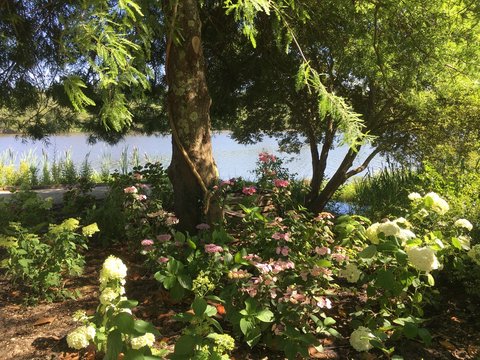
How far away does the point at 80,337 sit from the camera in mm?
1773

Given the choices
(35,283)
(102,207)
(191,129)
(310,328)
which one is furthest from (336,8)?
(35,283)

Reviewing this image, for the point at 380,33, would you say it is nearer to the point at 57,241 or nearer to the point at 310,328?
the point at 310,328

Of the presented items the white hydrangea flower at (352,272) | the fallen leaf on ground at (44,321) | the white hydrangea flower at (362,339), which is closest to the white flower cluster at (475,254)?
the white hydrangea flower at (352,272)

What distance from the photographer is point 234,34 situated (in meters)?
5.78

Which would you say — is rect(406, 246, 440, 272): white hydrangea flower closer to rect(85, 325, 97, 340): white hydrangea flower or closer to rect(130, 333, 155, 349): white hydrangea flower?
rect(130, 333, 155, 349): white hydrangea flower

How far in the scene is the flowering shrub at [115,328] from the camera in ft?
→ 5.39

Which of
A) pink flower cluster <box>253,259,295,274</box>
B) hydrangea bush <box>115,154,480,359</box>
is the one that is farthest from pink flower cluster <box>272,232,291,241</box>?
pink flower cluster <box>253,259,295,274</box>

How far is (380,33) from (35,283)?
3.84 m

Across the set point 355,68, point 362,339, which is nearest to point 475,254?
point 362,339

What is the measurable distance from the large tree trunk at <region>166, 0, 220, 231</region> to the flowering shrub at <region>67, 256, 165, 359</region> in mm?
1489

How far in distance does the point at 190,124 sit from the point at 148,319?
5.10ft

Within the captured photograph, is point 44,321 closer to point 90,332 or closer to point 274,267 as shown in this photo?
point 90,332

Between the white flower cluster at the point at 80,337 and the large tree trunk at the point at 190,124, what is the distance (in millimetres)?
1561

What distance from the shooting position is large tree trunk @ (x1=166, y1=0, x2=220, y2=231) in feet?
10.8
